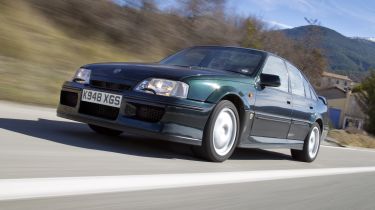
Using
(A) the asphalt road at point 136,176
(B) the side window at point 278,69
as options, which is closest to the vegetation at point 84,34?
(A) the asphalt road at point 136,176

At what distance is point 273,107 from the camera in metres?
6.79

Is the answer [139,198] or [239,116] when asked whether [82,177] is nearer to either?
[139,198]

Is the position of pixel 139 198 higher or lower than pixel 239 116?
lower

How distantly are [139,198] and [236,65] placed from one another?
10.4 ft

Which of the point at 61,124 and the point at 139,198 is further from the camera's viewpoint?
the point at 61,124

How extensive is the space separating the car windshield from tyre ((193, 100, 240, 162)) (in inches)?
29.5

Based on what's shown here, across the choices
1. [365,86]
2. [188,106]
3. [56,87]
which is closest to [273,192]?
[188,106]

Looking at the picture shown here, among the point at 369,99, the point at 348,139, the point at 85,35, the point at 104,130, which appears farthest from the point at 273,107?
the point at 369,99

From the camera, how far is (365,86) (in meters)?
66.8

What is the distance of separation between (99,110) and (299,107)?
3.15 meters

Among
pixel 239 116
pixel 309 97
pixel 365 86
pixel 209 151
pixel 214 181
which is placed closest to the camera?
pixel 214 181

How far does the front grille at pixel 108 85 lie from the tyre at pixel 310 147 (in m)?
3.68

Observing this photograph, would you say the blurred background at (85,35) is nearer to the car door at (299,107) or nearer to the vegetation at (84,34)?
the vegetation at (84,34)

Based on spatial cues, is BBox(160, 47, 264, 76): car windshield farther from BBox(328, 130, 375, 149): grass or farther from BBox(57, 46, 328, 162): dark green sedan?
BBox(328, 130, 375, 149): grass
